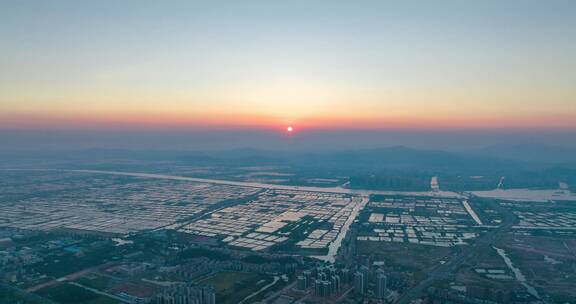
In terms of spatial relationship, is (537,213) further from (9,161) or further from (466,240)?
(9,161)

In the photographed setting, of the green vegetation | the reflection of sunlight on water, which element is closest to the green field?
the green vegetation

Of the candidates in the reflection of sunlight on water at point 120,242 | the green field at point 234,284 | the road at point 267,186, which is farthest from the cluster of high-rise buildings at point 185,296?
the road at point 267,186

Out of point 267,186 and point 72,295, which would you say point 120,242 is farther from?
point 267,186

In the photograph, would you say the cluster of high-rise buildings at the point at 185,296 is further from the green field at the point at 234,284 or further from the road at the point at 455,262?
the road at the point at 455,262

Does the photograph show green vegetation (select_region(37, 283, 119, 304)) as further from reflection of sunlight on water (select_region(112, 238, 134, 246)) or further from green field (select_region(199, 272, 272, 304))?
reflection of sunlight on water (select_region(112, 238, 134, 246))

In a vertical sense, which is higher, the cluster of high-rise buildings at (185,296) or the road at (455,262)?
the cluster of high-rise buildings at (185,296)

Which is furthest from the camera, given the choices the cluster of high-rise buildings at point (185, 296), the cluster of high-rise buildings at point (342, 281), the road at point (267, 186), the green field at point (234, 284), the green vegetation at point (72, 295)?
the road at point (267, 186)

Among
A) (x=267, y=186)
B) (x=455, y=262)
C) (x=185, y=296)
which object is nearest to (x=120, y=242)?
(x=185, y=296)
